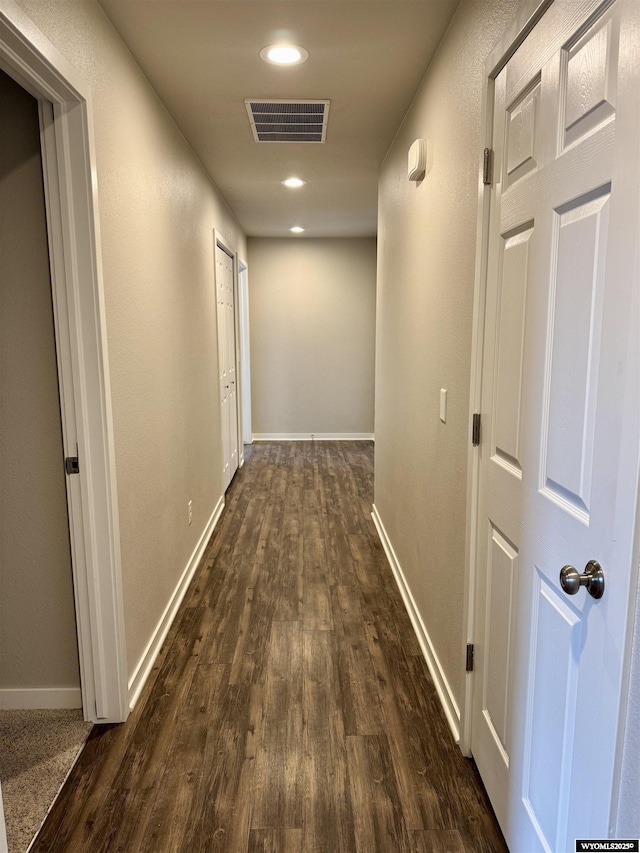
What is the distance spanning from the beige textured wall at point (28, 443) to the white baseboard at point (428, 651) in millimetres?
1334

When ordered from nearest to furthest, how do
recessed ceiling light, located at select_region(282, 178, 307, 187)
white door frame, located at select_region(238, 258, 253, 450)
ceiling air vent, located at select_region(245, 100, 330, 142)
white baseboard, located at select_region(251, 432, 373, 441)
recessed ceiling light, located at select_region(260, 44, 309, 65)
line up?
recessed ceiling light, located at select_region(260, 44, 309, 65)
ceiling air vent, located at select_region(245, 100, 330, 142)
recessed ceiling light, located at select_region(282, 178, 307, 187)
white door frame, located at select_region(238, 258, 253, 450)
white baseboard, located at select_region(251, 432, 373, 441)

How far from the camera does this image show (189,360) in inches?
131

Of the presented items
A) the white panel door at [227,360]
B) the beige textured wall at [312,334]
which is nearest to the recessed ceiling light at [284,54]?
the white panel door at [227,360]

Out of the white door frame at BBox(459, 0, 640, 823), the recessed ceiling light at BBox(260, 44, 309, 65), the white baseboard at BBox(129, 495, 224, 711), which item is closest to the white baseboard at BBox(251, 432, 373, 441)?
the white baseboard at BBox(129, 495, 224, 711)

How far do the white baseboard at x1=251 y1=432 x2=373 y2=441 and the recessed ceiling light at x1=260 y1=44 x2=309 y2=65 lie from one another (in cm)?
527

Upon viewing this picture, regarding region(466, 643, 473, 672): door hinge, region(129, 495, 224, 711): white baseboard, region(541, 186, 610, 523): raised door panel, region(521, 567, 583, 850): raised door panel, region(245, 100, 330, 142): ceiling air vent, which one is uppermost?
region(245, 100, 330, 142): ceiling air vent

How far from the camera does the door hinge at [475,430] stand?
174 centimetres

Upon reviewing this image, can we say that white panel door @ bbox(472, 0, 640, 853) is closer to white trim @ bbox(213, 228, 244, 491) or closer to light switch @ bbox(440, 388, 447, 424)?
light switch @ bbox(440, 388, 447, 424)

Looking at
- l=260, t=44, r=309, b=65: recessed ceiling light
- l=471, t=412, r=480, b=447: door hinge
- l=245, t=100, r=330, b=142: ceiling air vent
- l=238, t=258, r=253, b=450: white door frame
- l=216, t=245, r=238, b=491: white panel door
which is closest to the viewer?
l=471, t=412, r=480, b=447: door hinge

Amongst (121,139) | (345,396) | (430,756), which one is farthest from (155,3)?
(345,396)

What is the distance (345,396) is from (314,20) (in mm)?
5353

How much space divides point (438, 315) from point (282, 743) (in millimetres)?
1617

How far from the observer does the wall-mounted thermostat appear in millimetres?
2385

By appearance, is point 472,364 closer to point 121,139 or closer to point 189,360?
point 121,139
